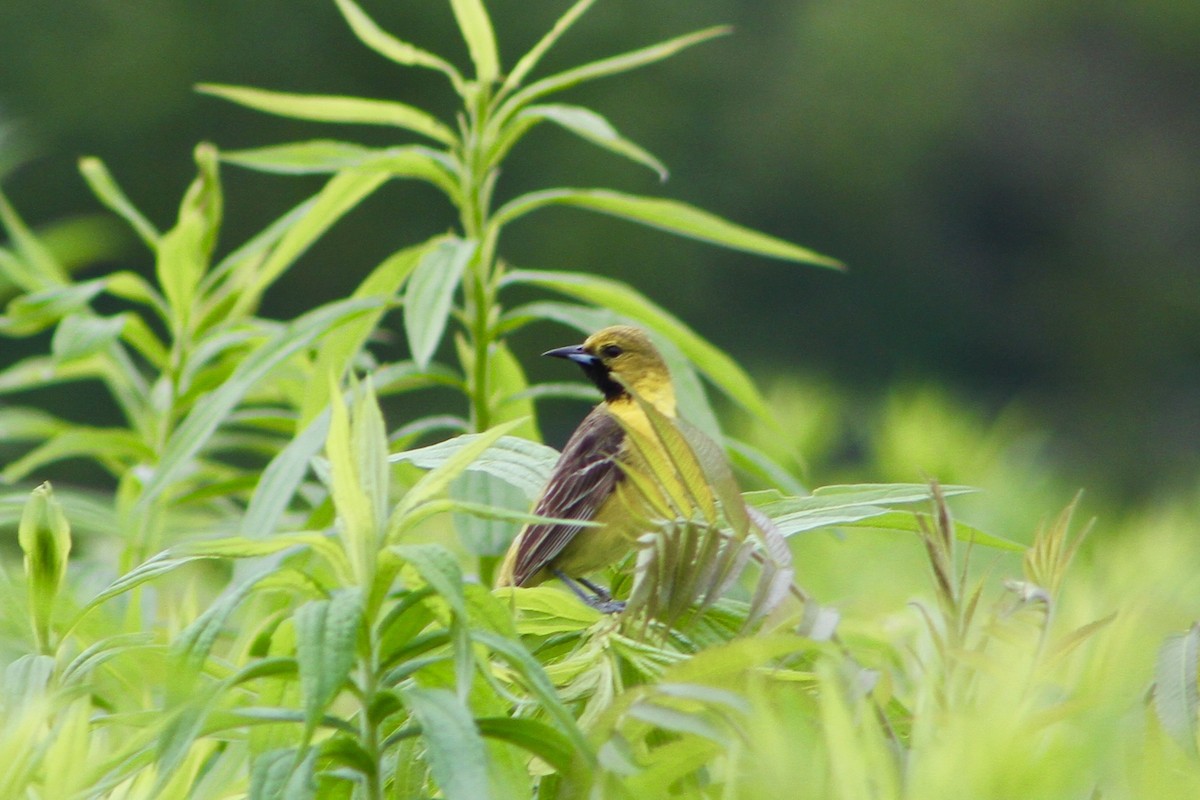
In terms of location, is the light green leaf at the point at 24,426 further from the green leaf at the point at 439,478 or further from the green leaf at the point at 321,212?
the green leaf at the point at 439,478

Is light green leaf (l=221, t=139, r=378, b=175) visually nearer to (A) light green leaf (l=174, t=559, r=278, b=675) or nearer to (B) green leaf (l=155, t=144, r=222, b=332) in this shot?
(B) green leaf (l=155, t=144, r=222, b=332)

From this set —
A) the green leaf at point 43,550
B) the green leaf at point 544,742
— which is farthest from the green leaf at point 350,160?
the green leaf at point 544,742

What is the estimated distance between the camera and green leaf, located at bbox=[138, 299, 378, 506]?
0.77 metres

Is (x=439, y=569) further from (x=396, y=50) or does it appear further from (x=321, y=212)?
(x=396, y=50)

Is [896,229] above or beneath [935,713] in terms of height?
above

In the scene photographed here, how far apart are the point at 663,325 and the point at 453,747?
0.55 meters

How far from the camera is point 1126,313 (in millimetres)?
12492

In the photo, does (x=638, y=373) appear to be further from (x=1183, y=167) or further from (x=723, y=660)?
(x=1183, y=167)

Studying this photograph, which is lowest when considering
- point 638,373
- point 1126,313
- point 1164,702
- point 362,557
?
point 1164,702

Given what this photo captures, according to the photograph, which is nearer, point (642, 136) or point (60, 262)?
point (60, 262)

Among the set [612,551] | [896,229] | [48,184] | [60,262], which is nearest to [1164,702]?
[612,551]

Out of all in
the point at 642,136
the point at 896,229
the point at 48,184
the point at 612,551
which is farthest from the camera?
the point at 896,229

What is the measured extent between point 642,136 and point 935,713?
9526 millimetres

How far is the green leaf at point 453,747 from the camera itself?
39cm
